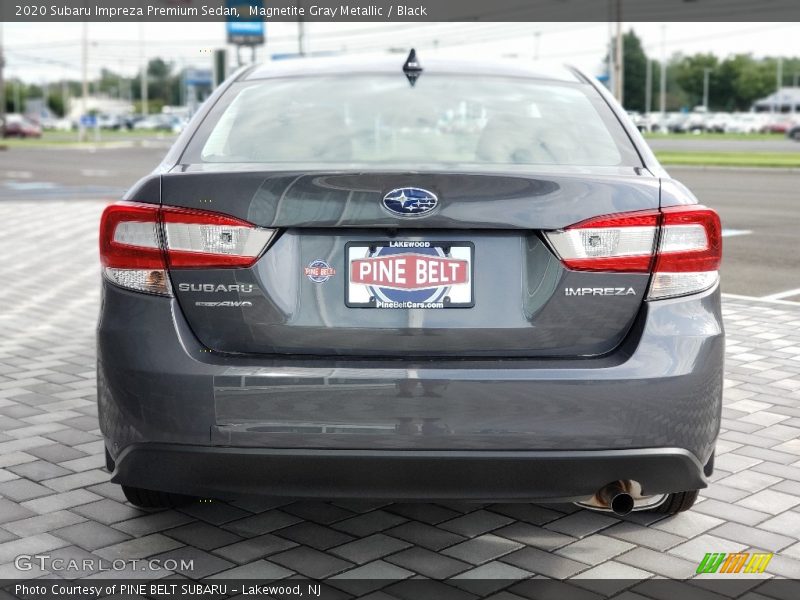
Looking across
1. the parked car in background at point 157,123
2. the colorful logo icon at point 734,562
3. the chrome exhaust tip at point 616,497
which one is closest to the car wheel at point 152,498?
the chrome exhaust tip at point 616,497

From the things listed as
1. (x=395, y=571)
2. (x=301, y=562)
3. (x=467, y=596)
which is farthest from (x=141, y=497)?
(x=467, y=596)

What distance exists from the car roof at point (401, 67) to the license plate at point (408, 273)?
129 cm

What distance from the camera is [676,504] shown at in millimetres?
3688

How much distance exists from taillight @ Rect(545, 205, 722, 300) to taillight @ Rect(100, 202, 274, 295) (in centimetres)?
83

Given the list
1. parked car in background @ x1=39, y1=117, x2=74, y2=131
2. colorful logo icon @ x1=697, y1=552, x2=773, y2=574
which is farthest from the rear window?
parked car in background @ x1=39, y1=117, x2=74, y2=131

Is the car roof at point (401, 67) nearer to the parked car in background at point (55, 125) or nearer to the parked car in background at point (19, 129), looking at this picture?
the parked car in background at point (19, 129)

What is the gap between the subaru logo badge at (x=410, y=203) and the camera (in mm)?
2885

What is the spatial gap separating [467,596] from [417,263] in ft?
3.22

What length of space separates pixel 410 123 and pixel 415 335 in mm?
Answer: 1431

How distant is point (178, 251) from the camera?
299cm

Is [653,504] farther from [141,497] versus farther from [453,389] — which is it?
[141,497]

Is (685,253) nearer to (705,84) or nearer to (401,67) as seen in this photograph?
(401,67)

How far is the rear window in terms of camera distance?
346cm

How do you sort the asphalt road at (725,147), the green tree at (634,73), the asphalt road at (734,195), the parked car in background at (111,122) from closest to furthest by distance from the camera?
the asphalt road at (734,195), the asphalt road at (725,147), the parked car in background at (111,122), the green tree at (634,73)
